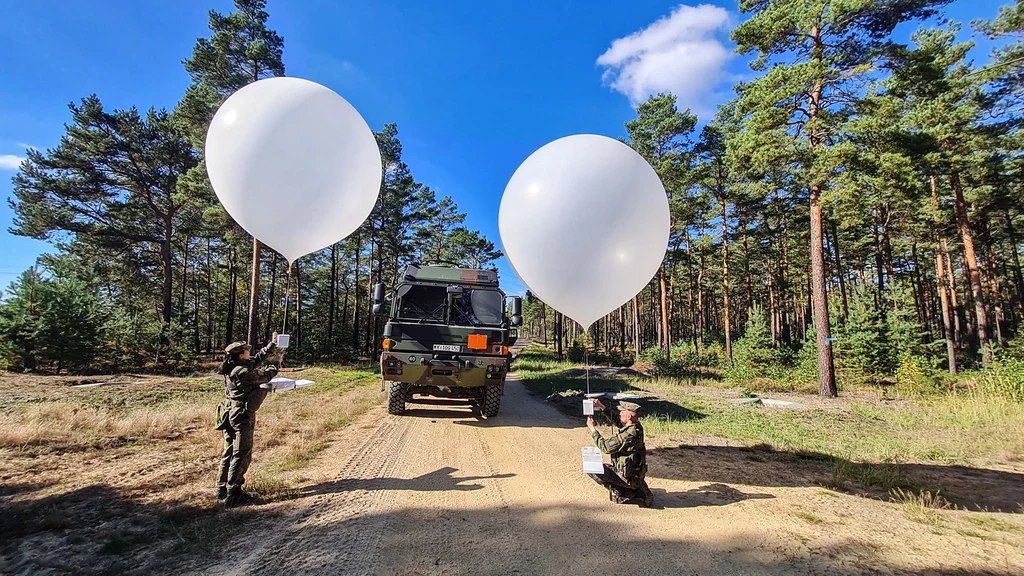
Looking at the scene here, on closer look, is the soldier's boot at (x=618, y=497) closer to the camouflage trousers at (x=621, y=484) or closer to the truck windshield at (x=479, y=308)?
the camouflage trousers at (x=621, y=484)

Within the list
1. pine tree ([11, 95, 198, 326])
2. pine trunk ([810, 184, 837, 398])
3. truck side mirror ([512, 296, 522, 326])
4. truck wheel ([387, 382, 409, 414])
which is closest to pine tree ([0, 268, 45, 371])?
pine tree ([11, 95, 198, 326])

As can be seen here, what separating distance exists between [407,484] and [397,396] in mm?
3701

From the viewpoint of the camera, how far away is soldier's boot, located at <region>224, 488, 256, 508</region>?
371cm

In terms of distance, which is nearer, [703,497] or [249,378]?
[249,378]

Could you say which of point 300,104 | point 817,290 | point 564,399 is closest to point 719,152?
point 817,290

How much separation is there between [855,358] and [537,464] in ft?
47.4

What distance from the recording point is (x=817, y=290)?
11.9 meters

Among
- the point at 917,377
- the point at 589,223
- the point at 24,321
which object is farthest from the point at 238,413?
the point at 917,377

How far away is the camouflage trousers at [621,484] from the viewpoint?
3953mm

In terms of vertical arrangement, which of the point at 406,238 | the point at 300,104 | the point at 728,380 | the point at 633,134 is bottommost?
the point at 728,380

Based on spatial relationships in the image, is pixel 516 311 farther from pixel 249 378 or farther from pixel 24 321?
pixel 24 321

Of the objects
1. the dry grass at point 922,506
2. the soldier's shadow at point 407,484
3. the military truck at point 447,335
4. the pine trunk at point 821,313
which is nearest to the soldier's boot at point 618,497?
the soldier's shadow at point 407,484

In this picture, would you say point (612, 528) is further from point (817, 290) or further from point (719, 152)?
point (719, 152)

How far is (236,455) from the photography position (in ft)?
12.4
